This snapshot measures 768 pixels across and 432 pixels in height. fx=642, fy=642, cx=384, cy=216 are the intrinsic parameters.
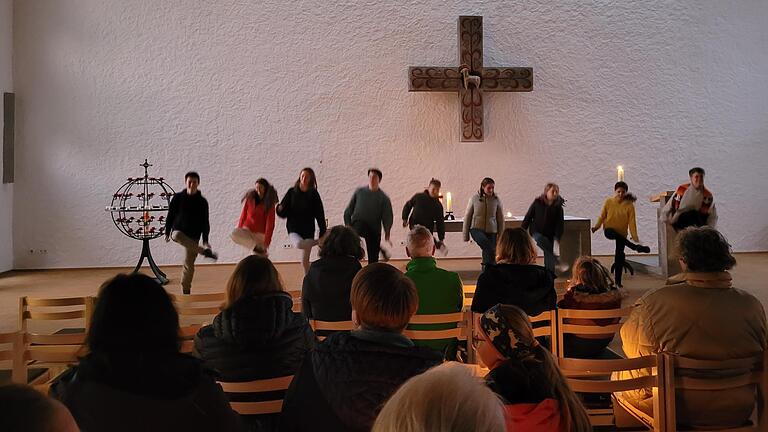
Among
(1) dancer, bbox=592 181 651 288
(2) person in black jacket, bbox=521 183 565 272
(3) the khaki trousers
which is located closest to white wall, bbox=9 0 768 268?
(1) dancer, bbox=592 181 651 288

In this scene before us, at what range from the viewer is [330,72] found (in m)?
10.5

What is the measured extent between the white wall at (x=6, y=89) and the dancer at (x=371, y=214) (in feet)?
19.6

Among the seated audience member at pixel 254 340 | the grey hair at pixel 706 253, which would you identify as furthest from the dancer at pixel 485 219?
the seated audience member at pixel 254 340

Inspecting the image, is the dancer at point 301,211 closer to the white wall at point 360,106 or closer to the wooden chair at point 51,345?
the wooden chair at point 51,345

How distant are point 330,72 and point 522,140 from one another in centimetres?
338

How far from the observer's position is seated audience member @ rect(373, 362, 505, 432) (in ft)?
2.51

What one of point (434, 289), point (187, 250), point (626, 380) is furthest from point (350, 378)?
point (187, 250)

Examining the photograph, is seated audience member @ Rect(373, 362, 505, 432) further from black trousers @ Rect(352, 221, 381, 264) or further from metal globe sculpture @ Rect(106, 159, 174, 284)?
metal globe sculpture @ Rect(106, 159, 174, 284)

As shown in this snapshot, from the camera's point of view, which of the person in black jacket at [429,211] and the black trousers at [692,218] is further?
the person in black jacket at [429,211]

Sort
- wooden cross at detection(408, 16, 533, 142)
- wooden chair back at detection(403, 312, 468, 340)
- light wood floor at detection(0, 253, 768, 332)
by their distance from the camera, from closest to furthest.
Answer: wooden chair back at detection(403, 312, 468, 340), light wood floor at detection(0, 253, 768, 332), wooden cross at detection(408, 16, 533, 142)

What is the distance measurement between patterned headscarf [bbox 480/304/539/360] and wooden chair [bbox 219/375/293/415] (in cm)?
81

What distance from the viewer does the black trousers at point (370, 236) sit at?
7.24 metres

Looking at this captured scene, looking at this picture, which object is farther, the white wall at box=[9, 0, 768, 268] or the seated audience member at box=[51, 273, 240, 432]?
the white wall at box=[9, 0, 768, 268]

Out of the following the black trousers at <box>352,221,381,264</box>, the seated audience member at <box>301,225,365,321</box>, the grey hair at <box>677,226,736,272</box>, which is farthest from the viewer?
the black trousers at <box>352,221,381,264</box>
